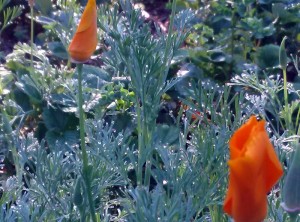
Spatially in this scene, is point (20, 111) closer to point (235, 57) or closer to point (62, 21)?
point (62, 21)

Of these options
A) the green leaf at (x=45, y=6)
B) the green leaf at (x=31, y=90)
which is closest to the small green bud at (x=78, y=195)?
the green leaf at (x=31, y=90)

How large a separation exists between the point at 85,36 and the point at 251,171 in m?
0.57

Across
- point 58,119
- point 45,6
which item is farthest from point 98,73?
point 45,6

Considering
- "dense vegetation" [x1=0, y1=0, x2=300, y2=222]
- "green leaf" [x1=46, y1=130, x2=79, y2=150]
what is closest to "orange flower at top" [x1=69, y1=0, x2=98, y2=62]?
"dense vegetation" [x1=0, y1=0, x2=300, y2=222]

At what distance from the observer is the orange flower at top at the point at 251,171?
76 cm

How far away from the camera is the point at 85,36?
125cm

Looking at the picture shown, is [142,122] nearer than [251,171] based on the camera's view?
No

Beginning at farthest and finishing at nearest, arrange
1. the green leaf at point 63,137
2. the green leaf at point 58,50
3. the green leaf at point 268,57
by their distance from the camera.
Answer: the green leaf at point 268,57 → the green leaf at point 58,50 → the green leaf at point 63,137

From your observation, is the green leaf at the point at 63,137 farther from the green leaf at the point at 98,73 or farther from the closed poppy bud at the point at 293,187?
the closed poppy bud at the point at 293,187

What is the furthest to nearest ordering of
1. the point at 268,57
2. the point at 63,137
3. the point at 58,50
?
1. the point at 268,57
2. the point at 58,50
3. the point at 63,137

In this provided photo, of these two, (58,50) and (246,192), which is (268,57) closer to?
(58,50)

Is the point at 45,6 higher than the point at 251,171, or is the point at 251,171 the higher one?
the point at 251,171

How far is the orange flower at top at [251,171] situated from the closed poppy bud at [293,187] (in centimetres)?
10

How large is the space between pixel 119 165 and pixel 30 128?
3.57 ft
